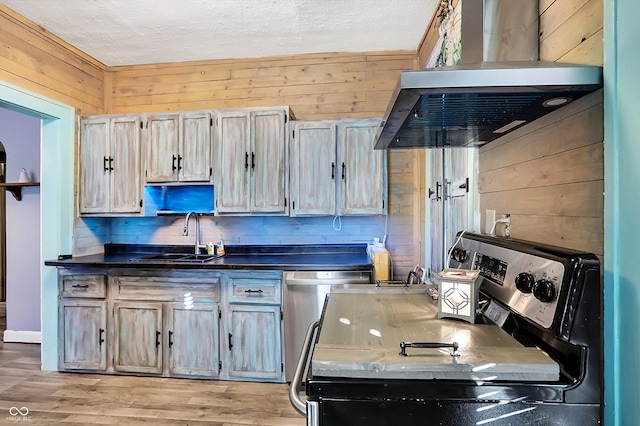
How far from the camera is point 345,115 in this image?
3.39m

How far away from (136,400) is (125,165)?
189 cm

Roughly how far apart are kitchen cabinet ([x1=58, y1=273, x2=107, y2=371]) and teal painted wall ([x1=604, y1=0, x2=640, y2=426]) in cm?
321

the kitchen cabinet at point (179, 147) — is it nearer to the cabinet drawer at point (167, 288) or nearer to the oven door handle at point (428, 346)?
the cabinet drawer at point (167, 288)

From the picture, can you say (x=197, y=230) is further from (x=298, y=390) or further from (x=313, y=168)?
(x=298, y=390)

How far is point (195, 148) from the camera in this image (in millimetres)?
3180

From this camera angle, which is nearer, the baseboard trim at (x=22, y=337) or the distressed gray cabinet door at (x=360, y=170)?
the distressed gray cabinet door at (x=360, y=170)

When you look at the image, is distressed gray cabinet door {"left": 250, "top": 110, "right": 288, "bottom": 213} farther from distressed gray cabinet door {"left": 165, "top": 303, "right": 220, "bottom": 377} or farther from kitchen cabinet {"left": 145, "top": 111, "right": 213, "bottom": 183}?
distressed gray cabinet door {"left": 165, "top": 303, "right": 220, "bottom": 377}

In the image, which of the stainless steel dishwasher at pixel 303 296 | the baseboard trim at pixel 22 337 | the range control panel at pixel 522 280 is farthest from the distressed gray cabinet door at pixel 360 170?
the baseboard trim at pixel 22 337

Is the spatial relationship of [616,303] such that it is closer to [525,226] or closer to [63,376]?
[525,226]

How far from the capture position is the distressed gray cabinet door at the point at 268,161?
3.11 meters

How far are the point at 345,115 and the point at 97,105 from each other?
93.4 inches

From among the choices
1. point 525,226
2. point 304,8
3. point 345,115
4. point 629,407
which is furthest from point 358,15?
point 629,407

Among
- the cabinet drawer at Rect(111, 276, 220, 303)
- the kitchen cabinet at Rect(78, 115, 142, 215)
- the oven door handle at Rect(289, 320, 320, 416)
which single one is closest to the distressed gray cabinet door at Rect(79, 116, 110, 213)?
the kitchen cabinet at Rect(78, 115, 142, 215)

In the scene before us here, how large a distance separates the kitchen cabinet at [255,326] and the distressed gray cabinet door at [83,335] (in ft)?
3.47
